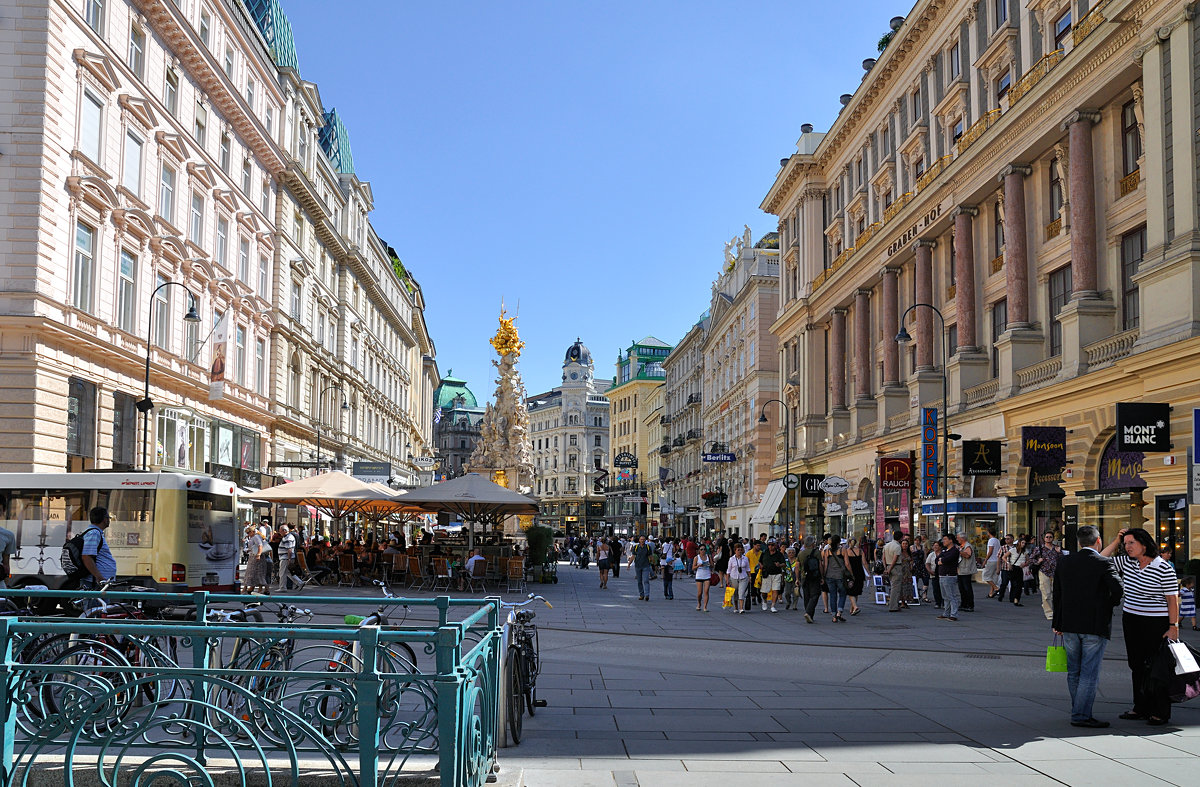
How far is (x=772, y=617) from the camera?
79.6 feet

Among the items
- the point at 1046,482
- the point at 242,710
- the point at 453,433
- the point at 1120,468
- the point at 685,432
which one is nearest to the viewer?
the point at 242,710

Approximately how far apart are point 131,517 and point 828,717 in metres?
15.5

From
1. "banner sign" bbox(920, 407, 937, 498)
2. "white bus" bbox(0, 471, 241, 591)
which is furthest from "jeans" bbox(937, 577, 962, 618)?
"white bus" bbox(0, 471, 241, 591)

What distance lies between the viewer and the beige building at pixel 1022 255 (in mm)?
22047

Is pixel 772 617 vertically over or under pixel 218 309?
under

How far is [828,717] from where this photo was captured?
10.5m

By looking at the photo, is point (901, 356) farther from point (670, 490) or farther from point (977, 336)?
point (670, 490)

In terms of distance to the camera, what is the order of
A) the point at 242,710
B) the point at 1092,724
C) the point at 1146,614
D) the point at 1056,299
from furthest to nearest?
1. the point at 1056,299
2. the point at 1146,614
3. the point at 1092,724
4. the point at 242,710

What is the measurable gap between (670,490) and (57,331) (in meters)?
78.8

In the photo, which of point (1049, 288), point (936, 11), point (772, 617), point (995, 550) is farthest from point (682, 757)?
point (936, 11)

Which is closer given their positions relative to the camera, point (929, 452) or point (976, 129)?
point (929, 452)

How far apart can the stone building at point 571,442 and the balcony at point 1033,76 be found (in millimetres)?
114059

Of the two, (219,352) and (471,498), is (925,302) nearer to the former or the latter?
(471,498)

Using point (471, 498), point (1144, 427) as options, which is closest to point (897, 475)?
point (1144, 427)
